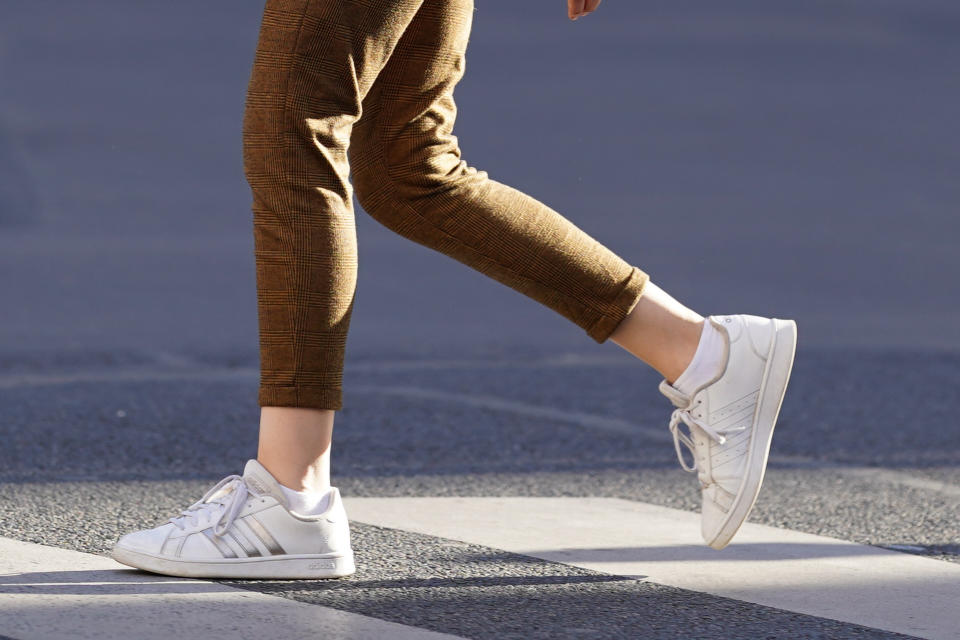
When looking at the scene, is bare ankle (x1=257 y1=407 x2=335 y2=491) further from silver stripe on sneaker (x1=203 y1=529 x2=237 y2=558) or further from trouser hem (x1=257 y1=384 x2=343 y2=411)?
silver stripe on sneaker (x1=203 y1=529 x2=237 y2=558)

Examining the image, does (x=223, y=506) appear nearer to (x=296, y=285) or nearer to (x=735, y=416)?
(x=296, y=285)

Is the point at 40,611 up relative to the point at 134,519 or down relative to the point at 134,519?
up

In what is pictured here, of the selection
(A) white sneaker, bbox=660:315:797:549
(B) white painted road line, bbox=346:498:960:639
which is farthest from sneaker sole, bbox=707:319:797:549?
(B) white painted road line, bbox=346:498:960:639

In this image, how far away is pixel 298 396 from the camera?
2.08m

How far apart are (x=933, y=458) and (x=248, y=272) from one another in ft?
19.2

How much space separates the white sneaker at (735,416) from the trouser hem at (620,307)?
12 centimetres

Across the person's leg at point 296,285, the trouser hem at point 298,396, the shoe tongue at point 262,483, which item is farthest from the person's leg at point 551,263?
the shoe tongue at point 262,483

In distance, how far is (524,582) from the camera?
7.30 feet

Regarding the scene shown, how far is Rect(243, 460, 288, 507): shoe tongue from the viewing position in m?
2.11

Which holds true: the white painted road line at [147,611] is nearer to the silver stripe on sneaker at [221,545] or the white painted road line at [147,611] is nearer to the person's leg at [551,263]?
the silver stripe on sneaker at [221,545]

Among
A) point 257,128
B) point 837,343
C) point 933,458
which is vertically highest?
point 257,128

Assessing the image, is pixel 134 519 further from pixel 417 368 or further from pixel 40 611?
pixel 417 368

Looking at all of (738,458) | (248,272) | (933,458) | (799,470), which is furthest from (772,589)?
(248,272)

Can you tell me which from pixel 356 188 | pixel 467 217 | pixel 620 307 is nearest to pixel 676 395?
pixel 620 307
